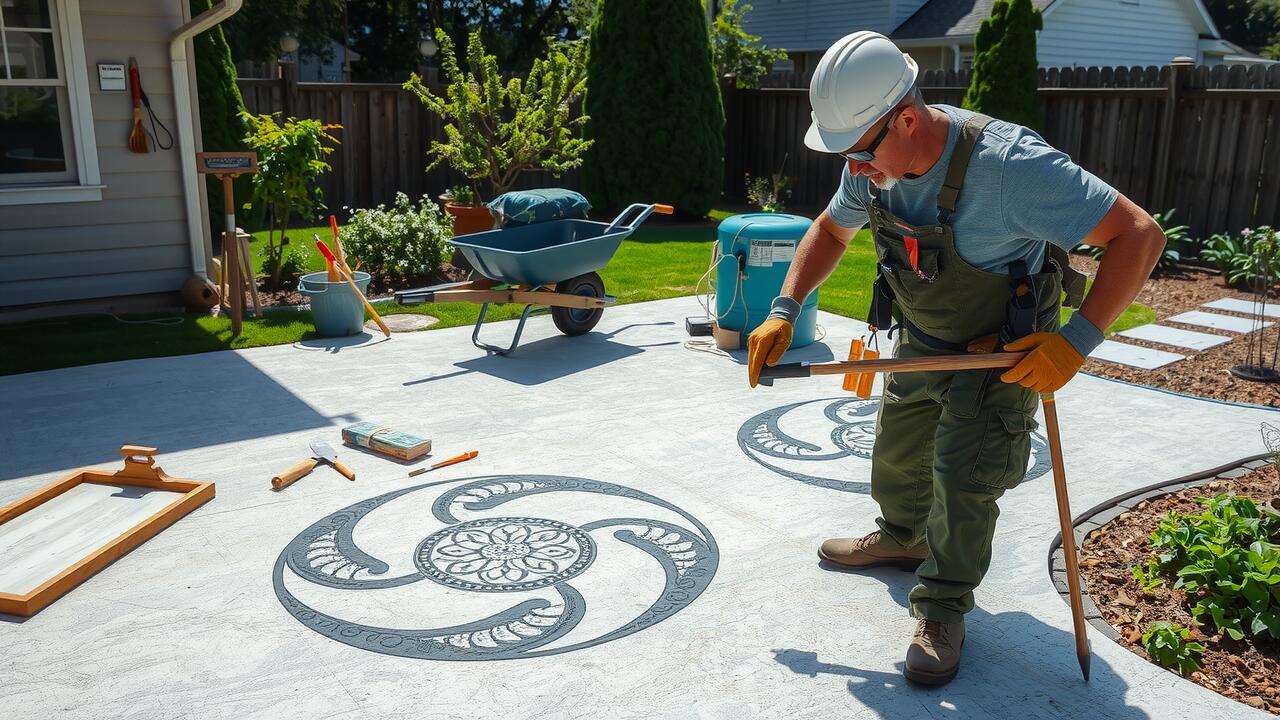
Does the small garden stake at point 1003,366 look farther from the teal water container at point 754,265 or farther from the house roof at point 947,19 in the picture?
the house roof at point 947,19

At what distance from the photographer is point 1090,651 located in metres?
3.14

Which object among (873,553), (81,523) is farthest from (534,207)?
(873,553)

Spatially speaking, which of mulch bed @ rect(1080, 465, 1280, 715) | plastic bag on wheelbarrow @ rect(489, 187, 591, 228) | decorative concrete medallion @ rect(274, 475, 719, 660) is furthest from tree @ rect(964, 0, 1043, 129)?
decorative concrete medallion @ rect(274, 475, 719, 660)

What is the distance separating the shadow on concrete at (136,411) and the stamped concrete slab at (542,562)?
23 millimetres

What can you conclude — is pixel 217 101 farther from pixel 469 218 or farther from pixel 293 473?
pixel 293 473

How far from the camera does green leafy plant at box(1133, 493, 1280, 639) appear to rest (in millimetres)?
3203

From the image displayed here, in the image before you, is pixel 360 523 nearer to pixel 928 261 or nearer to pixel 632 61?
pixel 928 261

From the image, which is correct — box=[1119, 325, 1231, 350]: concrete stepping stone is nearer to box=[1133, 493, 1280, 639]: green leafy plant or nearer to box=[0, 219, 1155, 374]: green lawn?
box=[0, 219, 1155, 374]: green lawn

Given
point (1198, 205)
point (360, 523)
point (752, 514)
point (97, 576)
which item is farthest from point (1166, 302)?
point (97, 576)

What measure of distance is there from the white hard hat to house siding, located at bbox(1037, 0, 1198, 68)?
1904 centimetres

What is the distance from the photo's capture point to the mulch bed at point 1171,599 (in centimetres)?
303

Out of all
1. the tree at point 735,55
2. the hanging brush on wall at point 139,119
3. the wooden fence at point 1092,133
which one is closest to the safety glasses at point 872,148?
the hanging brush on wall at point 139,119

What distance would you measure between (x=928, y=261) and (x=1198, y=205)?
8945 mm

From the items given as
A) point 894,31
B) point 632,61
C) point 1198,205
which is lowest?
point 1198,205
